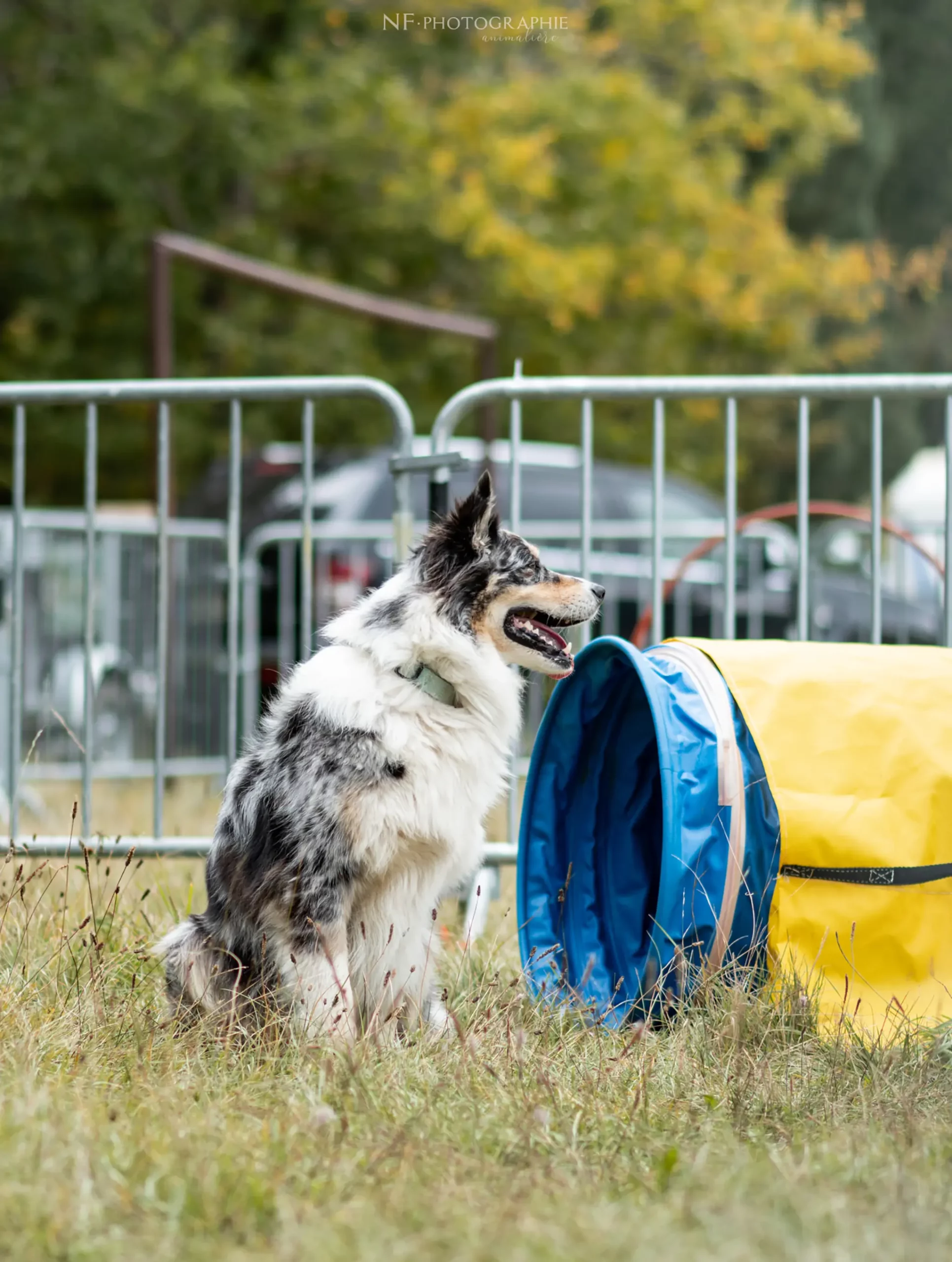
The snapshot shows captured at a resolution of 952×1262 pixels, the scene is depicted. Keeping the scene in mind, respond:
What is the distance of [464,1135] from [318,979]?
78 cm

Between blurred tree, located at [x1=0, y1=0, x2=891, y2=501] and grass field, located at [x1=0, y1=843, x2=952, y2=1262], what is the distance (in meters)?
11.2

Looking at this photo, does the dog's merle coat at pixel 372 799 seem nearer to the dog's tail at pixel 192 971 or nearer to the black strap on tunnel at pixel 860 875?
the dog's tail at pixel 192 971

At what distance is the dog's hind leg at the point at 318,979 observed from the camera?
10.6 ft

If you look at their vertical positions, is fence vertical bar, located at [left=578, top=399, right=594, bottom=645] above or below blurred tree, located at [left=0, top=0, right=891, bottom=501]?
below

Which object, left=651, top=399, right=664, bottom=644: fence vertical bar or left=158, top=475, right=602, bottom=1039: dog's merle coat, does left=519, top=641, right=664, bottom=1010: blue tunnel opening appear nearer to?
left=158, top=475, right=602, bottom=1039: dog's merle coat

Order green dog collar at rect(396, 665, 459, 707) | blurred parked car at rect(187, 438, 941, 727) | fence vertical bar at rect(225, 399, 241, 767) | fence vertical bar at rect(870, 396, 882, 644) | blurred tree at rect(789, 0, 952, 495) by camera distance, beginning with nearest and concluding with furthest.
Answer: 1. green dog collar at rect(396, 665, 459, 707)
2. fence vertical bar at rect(870, 396, 882, 644)
3. fence vertical bar at rect(225, 399, 241, 767)
4. blurred parked car at rect(187, 438, 941, 727)
5. blurred tree at rect(789, 0, 952, 495)

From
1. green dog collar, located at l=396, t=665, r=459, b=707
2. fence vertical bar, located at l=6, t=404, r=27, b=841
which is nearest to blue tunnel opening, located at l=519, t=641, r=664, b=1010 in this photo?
green dog collar, located at l=396, t=665, r=459, b=707

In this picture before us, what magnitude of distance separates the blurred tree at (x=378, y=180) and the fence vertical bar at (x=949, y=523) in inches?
395

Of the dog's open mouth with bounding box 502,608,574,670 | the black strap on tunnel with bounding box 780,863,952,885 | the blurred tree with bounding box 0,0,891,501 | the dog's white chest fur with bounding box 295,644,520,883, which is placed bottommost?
the black strap on tunnel with bounding box 780,863,952,885

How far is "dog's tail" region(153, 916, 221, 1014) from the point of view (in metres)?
3.37

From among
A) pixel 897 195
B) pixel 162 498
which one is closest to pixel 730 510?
pixel 162 498

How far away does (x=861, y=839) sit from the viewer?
10.9ft

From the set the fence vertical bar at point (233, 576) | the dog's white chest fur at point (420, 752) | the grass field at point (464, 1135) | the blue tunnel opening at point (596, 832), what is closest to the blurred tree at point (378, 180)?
the fence vertical bar at point (233, 576)

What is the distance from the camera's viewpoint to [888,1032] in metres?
3.21
